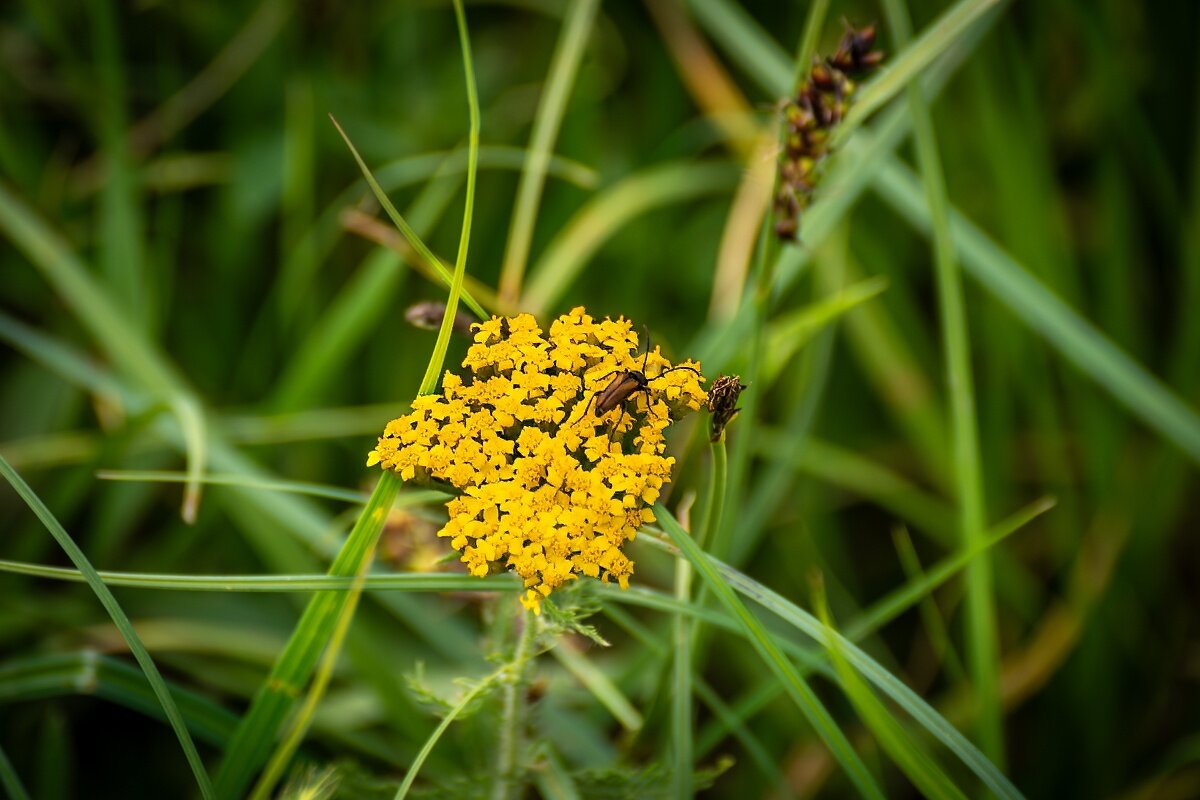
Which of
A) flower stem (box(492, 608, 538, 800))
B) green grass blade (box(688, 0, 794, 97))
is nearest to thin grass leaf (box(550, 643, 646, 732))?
flower stem (box(492, 608, 538, 800))

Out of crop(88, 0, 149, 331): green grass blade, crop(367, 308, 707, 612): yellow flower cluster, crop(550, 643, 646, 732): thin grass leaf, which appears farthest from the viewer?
crop(88, 0, 149, 331): green grass blade

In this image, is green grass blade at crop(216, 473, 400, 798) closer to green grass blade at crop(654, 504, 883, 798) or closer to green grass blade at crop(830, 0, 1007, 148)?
green grass blade at crop(654, 504, 883, 798)

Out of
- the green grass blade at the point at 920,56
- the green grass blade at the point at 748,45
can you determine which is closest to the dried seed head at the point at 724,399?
the green grass blade at the point at 920,56

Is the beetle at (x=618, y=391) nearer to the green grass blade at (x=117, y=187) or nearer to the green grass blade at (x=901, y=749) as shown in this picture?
the green grass blade at (x=901, y=749)

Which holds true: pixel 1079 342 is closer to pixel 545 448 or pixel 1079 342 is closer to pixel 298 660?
pixel 545 448

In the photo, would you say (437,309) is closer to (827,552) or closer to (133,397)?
(133,397)

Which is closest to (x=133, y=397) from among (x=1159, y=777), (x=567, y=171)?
(x=567, y=171)
